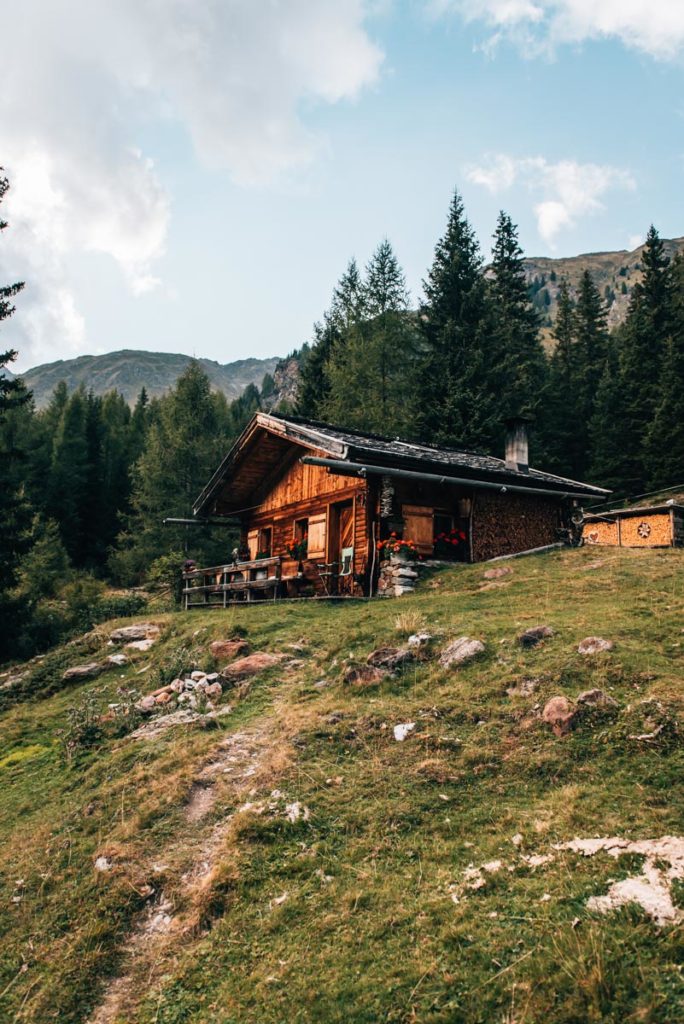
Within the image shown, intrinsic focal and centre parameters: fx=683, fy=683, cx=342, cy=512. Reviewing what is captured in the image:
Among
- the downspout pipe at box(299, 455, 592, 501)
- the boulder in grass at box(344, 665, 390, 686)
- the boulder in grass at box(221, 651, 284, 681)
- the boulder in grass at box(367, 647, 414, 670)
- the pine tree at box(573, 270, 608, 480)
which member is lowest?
the boulder in grass at box(221, 651, 284, 681)

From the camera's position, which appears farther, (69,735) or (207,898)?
(69,735)

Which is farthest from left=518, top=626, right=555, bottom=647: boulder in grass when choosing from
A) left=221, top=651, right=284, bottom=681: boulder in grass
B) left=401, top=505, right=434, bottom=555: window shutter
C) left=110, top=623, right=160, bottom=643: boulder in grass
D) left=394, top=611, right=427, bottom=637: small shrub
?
left=110, top=623, right=160, bottom=643: boulder in grass

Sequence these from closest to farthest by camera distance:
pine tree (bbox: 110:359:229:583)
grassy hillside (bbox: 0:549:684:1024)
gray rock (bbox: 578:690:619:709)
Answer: grassy hillside (bbox: 0:549:684:1024) < gray rock (bbox: 578:690:619:709) < pine tree (bbox: 110:359:229:583)

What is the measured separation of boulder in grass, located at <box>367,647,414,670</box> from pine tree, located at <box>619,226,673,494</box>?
3413cm

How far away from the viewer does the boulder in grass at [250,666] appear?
12.4 m

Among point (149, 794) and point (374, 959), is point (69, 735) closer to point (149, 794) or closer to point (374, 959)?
point (149, 794)

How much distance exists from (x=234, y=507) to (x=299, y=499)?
521cm

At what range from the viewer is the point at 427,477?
19.4 meters

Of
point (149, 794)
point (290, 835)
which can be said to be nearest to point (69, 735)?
point (149, 794)

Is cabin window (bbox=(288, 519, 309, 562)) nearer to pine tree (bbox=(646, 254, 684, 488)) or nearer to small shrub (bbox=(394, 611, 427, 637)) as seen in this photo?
small shrub (bbox=(394, 611, 427, 637))

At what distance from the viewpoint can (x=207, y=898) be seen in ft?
20.4

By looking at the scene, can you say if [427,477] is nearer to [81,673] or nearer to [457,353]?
[81,673]

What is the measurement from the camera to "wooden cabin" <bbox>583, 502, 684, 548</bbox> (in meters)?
23.7

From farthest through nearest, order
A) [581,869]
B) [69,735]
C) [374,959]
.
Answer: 1. [69,735]
2. [581,869]
3. [374,959]
